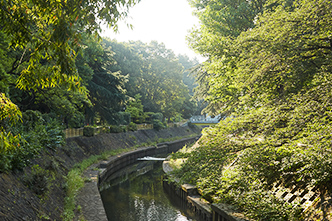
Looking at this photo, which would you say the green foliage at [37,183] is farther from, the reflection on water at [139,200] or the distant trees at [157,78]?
the distant trees at [157,78]

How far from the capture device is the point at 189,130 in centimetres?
5681

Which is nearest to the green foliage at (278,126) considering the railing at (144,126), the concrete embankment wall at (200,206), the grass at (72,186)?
the concrete embankment wall at (200,206)

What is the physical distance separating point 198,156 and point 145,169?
470 inches

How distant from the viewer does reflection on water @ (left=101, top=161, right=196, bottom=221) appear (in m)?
11.8

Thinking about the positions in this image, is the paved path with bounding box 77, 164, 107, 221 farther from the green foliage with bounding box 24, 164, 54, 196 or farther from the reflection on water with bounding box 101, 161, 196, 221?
the green foliage with bounding box 24, 164, 54, 196

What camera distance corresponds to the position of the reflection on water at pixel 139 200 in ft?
38.8

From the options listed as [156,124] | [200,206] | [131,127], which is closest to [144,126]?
[156,124]

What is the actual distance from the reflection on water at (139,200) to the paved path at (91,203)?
1.36 metres

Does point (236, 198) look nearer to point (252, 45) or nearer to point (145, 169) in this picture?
point (252, 45)

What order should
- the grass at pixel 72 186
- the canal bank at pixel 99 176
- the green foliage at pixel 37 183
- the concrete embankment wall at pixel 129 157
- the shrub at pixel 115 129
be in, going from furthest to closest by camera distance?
1. the shrub at pixel 115 129
2. the concrete embankment wall at pixel 129 157
3. the canal bank at pixel 99 176
4. the grass at pixel 72 186
5. the green foliage at pixel 37 183

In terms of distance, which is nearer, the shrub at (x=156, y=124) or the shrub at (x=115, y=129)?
the shrub at (x=115, y=129)

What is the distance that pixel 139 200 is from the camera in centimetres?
1436

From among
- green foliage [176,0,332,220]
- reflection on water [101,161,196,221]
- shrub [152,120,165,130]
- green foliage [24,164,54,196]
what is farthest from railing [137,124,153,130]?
green foliage [24,164,54,196]

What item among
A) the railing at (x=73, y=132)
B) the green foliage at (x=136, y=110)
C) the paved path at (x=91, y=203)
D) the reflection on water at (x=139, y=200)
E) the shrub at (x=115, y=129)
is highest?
the green foliage at (x=136, y=110)
